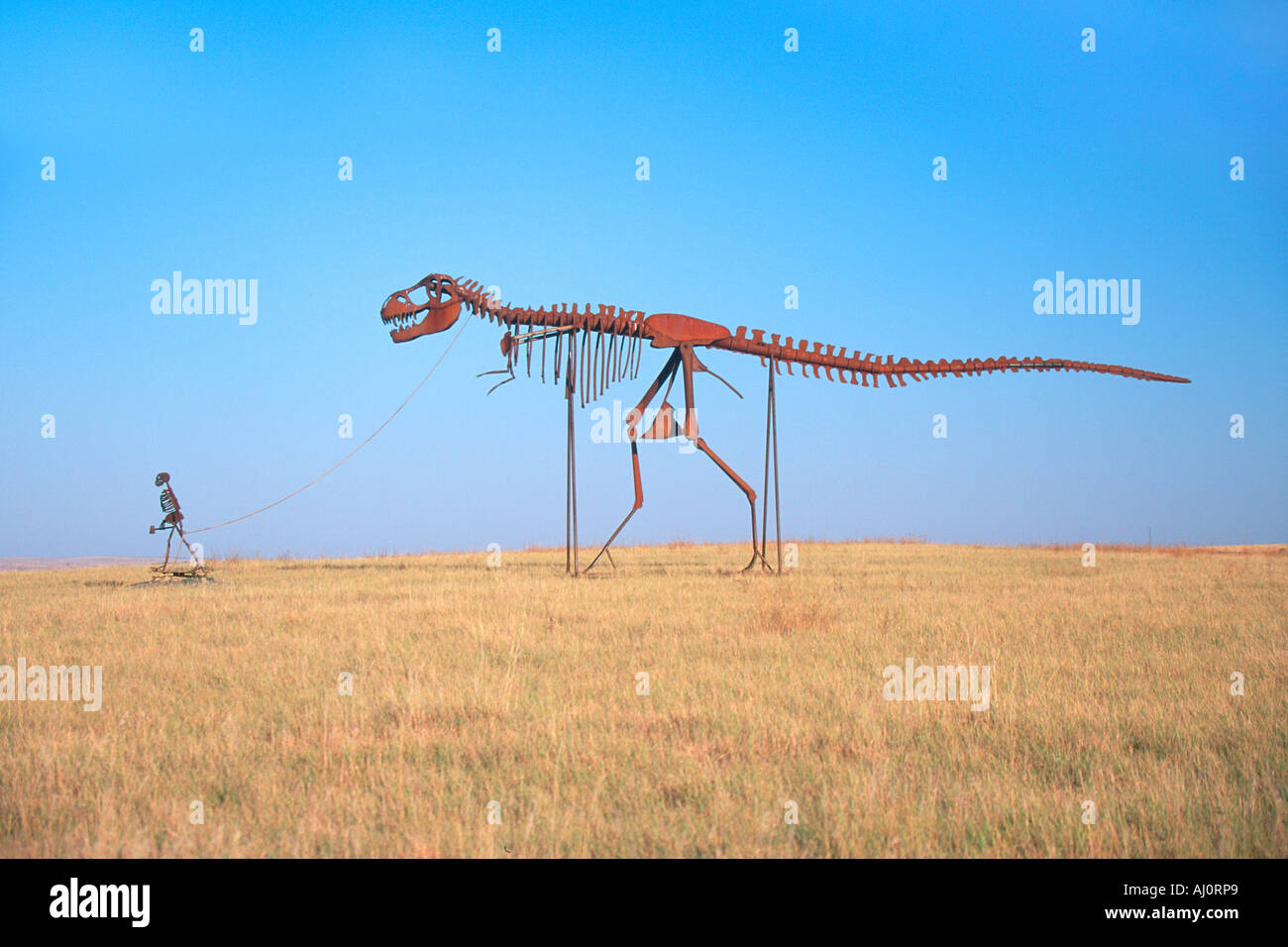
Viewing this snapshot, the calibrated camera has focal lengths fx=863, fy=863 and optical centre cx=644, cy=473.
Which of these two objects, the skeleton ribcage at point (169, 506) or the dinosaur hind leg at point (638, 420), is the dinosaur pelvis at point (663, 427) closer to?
the dinosaur hind leg at point (638, 420)

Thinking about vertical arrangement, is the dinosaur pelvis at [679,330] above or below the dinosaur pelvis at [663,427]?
above

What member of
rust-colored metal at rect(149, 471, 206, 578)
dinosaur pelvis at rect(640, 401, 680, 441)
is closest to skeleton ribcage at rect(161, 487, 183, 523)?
rust-colored metal at rect(149, 471, 206, 578)

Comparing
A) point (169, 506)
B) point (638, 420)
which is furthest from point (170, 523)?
point (638, 420)

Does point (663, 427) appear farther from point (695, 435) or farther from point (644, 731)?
point (644, 731)

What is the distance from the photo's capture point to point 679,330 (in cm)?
1892

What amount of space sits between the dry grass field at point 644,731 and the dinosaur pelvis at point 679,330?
7.06 meters

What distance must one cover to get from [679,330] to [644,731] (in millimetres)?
13346

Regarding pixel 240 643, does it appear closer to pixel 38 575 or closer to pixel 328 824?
pixel 328 824

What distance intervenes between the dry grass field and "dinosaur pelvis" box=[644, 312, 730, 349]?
7.06m

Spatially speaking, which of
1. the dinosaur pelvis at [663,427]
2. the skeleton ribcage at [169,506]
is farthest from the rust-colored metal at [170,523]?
the dinosaur pelvis at [663,427]

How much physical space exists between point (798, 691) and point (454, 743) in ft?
10.4

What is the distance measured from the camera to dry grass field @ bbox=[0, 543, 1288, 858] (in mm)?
4805

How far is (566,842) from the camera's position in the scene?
4609 millimetres

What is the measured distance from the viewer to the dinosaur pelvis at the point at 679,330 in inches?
741
